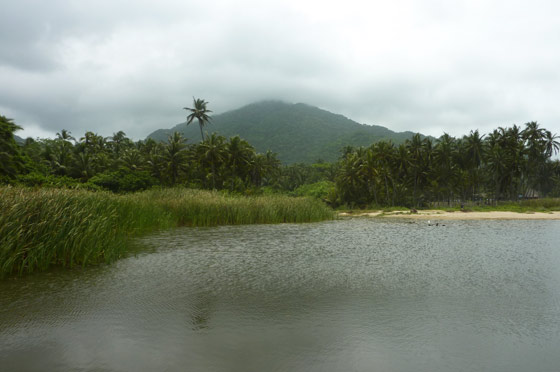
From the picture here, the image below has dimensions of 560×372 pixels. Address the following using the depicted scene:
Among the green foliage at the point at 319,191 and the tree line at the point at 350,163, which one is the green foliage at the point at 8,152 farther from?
the green foliage at the point at 319,191

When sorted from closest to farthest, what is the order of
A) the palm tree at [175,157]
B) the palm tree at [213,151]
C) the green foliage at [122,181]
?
the green foliage at [122,181]
the palm tree at [175,157]
the palm tree at [213,151]

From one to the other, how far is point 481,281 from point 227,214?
21022 millimetres

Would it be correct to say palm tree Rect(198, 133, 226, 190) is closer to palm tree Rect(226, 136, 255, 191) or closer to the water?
palm tree Rect(226, 136, 255, 191)

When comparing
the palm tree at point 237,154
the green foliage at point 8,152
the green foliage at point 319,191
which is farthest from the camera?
the green foliage at point 319,191

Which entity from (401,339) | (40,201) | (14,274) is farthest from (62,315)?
(401,339)

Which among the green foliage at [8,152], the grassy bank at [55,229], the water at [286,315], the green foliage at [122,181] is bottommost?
the water at [286,315]

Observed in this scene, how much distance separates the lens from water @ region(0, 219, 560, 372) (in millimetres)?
5324

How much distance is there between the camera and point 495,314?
285 inches

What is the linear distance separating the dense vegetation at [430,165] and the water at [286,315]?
185 ft

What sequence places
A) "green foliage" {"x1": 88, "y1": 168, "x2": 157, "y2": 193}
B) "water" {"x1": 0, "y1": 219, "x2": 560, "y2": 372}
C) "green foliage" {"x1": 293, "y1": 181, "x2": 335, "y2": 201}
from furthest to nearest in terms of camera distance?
"green foliage" {"x1": 293, "y1": 181, "x2": 335, "y2": 201}, "green foliage" {"x1": 88, "y1": 168, "x2": 157, "y2": 193}, "water" {"x1": 0, "y1": 219, "x2": 560, "y2": 372}

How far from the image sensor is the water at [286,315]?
5.32 metres

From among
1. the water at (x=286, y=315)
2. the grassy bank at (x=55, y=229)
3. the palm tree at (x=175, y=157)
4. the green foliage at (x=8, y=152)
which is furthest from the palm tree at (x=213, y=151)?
the water at (x=286, y=315)

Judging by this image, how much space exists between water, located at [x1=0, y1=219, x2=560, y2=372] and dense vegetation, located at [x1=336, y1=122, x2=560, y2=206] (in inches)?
2222

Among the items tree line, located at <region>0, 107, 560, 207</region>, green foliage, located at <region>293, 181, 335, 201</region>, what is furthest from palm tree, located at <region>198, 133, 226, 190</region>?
green foliage, located at <region>293, 181, 335, 201</region>
